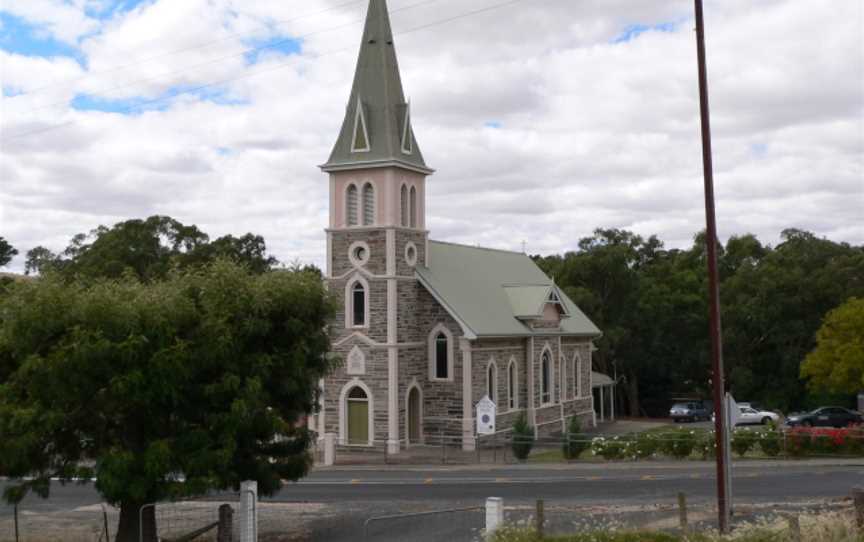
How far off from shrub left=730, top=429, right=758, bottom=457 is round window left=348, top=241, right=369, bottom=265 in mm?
15897

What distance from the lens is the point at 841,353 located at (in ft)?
154

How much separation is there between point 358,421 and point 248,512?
21.7m

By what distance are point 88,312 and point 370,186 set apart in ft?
76.3

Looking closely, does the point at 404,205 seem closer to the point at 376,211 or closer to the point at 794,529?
the point at 376,211

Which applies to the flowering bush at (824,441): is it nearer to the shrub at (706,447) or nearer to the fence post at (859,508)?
the shrub at (706,447)

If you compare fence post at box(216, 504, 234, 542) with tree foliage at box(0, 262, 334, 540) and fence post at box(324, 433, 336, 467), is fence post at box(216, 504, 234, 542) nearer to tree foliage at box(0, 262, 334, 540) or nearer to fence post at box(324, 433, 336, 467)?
tree foliage at box(0, 262, 334, 540)

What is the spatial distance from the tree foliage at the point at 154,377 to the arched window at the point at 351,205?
20.6 metres

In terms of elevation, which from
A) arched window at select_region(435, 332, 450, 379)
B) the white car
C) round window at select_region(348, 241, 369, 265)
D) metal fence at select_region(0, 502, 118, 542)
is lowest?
metal fence at select_region(0, 502, 118, 542)

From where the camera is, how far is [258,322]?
19406mm

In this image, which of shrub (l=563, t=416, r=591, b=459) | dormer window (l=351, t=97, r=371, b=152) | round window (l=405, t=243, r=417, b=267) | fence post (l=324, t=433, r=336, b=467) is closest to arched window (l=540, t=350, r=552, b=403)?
round window (l=405, t=243, r=417, b=267)

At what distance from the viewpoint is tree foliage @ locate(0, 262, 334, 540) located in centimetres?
1827

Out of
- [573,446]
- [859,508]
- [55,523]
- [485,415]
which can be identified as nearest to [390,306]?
[485,415]

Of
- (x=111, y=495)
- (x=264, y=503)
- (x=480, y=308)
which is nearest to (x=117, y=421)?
(x=111, y=495)

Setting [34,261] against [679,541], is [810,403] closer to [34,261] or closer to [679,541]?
[679,541]
